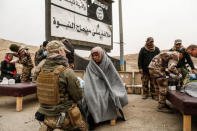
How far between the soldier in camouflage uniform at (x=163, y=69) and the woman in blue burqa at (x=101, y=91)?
87 cm

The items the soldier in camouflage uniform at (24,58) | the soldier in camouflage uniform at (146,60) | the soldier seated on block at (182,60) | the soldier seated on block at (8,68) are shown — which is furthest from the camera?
the soldier seated on block at (8,68)

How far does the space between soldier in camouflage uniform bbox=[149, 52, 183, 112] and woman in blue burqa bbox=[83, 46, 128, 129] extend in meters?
0.87

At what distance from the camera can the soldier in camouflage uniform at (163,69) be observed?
303 cm

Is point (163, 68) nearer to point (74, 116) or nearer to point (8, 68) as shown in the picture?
point (74, 116)

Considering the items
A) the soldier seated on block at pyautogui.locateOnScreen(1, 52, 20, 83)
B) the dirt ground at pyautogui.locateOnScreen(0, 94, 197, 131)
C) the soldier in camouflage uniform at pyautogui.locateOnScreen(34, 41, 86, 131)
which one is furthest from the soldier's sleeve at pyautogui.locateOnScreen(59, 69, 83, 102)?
the soldier seated on block at pyautogui.locateOnScreen(1, 52, 20, 83)

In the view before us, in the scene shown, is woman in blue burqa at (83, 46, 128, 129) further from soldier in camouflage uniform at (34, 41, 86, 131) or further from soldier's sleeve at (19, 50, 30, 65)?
soldier's sleeve at (19, 50, 30, 65)

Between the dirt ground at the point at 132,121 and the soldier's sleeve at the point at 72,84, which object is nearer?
the soldier's sleeve at the point at 72,84

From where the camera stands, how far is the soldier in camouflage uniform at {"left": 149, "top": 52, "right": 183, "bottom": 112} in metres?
3.03

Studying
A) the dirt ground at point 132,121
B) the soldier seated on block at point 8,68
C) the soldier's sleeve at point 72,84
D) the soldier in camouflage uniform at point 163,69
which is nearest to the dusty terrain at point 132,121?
the dirt ground at point 132,121

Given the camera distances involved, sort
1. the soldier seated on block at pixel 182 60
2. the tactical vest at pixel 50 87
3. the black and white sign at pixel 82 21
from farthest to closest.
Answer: the black and white sign at pixel 82 21
the soldier seated on block at pixel 182 60
the tactical vest at pixel 50 87

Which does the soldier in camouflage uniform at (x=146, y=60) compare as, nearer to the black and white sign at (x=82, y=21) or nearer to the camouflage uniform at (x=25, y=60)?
the camouflage uniform at (x=25, y=60)

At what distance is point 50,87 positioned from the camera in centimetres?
165

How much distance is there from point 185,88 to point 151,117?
2.77 ft

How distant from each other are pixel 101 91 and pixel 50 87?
3.81 ft
